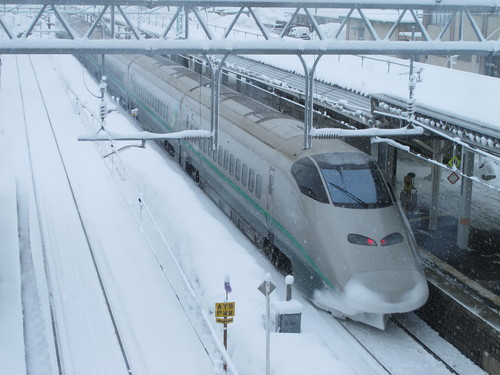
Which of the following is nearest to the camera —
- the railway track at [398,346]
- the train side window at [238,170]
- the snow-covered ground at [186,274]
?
the snow-covered ground at [186,274]

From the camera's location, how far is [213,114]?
36.8 ft

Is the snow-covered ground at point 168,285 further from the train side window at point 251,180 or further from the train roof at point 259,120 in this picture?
the train roof at point 259,120

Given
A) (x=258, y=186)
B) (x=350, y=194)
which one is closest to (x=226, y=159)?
(x=258, y=186)

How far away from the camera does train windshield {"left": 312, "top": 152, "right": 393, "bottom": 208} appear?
11.5 metres

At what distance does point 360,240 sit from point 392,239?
0.54 meters

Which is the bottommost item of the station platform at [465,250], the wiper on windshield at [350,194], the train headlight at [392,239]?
the station platform at [465,250]

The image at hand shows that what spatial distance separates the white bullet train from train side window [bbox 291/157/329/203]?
2cm

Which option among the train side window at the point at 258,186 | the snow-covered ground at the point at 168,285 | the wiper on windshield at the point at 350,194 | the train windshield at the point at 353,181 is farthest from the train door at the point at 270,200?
the wiper on windshield at the point at 350,194

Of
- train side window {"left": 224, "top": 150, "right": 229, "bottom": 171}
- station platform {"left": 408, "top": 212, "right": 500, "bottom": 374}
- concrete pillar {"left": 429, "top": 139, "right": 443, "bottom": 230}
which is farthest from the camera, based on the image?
train side window {"left": 224, "top": 150, "right": 229, "bottom": 171}

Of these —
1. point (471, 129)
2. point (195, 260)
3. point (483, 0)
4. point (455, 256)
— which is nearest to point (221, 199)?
point (195, 260)

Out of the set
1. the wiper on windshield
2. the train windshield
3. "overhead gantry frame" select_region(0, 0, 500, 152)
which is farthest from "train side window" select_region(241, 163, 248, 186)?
"overhead gantry frame" select_region(0, 0, 500, 152)

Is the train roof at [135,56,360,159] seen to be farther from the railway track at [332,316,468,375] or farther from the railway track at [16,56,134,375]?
the railway track at [16,56,134,375]

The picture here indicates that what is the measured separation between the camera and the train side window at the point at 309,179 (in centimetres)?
1154

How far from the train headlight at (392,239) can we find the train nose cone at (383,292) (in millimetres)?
532
